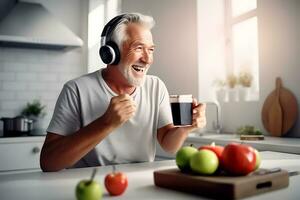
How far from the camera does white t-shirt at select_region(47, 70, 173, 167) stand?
1649mm

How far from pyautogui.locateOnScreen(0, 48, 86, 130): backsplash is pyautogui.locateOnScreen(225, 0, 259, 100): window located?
1.75 m

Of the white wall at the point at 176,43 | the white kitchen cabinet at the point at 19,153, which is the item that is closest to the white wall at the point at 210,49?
the white wall at the point at 176,43

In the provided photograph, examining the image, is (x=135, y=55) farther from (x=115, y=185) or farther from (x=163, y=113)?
(x=115, y=185)

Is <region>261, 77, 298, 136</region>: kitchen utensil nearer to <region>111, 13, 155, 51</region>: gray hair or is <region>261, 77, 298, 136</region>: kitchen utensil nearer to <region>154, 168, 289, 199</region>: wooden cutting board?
<region>111, 13, 155, 51</region>: gray hair

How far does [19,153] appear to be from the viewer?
3160 mm

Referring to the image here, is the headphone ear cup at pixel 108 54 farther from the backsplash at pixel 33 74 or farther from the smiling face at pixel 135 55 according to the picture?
the backsplash at pixel 33 74

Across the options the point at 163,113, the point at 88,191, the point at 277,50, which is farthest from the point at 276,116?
the point at 88,191

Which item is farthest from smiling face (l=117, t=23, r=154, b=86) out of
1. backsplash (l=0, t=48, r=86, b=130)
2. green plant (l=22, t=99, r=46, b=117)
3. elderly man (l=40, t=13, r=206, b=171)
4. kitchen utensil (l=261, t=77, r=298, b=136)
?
backsplash (l=0, t=48, r=86, b=130)

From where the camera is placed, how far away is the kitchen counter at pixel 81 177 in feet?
3.13

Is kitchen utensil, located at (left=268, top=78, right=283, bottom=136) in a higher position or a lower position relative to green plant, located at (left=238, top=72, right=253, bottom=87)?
lower

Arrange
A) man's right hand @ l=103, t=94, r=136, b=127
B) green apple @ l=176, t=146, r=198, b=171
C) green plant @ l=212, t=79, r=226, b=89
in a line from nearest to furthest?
green apple @ l=176, t=146, r=198, b=171, man's right hand @ l=103, t=94, r=136, b=127, green plant @ l=212, t=79, r=226, b=89

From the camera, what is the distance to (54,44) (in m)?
3.60

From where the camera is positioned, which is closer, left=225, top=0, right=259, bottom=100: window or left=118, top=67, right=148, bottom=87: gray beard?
left=118, top=67, right=148, bottom=87: gray beard

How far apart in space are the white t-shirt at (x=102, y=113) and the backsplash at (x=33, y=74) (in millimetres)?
2275
